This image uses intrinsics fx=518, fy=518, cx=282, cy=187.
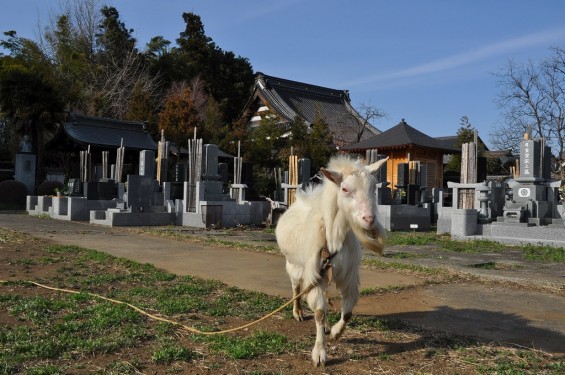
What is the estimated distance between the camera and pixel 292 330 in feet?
15.9

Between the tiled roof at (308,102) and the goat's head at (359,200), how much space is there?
110ft

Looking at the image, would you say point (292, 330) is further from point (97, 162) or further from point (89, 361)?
point (97, 162)

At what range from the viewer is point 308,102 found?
1761 inches

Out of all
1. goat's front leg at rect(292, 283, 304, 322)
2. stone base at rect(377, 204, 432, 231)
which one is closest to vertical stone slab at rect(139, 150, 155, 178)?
stone base at rect(377, 204, 432, 231)

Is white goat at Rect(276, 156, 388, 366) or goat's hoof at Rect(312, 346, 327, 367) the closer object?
goat's hoof at Rect(312, 346, 327, 367)

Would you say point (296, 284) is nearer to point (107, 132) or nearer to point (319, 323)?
point (319, 323)

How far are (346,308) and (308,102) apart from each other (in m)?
41.3

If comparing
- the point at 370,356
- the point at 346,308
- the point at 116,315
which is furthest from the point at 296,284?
the point at 116,315

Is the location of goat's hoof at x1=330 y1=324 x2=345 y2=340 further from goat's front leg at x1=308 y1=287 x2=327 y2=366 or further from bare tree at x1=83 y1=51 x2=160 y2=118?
bare tree at x1=83 y1=51 x2=160 y2=118

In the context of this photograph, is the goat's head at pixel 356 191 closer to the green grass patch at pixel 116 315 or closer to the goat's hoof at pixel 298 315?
the green grass patch at pixel 116 315

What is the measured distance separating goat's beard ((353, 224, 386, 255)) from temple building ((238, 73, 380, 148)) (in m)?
32.4

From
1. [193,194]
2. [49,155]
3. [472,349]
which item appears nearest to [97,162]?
[49,155]

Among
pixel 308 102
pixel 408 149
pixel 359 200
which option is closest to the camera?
pixel 359 200

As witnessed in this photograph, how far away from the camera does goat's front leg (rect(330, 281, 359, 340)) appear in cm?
426
